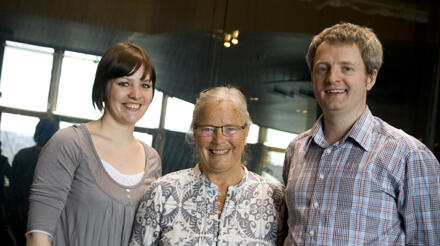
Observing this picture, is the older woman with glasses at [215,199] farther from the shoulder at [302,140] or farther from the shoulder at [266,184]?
the shoulder at [302,140]

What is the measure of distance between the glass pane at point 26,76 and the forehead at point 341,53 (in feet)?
6.03

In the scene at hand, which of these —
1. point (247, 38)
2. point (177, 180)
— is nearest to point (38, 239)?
point (177, 180)

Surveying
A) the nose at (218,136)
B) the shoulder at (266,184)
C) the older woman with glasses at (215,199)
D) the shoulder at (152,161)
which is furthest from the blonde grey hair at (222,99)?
the shoulder at (152,161)

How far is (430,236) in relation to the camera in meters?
1.65

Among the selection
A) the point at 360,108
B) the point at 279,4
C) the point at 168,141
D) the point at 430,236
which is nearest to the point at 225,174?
the point at 360,108

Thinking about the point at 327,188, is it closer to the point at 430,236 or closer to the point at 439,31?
the point at 430,236

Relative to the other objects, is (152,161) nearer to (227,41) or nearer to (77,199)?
(77,199)

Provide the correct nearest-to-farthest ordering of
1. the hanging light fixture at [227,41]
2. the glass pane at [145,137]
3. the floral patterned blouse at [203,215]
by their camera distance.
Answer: the floral patterned blouse at [203,215] < the glass pane at [145,137] < the hanging light fixture at [227,41]

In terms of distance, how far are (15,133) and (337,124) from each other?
194cm

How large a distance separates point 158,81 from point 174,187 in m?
1.46

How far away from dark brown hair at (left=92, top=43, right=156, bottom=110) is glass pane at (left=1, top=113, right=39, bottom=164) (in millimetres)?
1031

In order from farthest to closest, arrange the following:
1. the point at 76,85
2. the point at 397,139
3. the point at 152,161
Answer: the point at 76,85, the point at 152,161, the point at 397,139

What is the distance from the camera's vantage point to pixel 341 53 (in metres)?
1.79

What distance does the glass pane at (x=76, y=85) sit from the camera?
10.1ft
